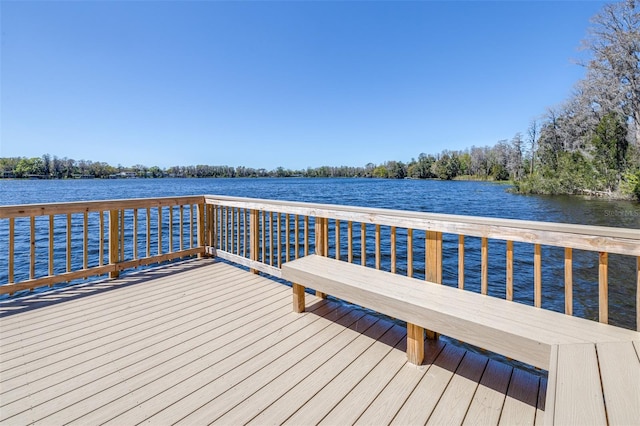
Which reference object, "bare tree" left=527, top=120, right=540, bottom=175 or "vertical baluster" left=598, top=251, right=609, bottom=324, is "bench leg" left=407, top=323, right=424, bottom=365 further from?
"bare tree" left=527, top=120, right=540, bottom=175

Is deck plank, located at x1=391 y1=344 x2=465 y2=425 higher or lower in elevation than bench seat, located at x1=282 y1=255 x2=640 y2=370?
lower

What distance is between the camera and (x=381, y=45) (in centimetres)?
1279

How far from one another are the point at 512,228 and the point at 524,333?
678 mm

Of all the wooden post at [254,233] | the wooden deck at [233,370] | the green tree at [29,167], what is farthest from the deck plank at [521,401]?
the green tree at [29,167]

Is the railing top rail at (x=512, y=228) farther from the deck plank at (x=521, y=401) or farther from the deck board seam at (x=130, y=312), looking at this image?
the deck board seam at (x=130, y=312)

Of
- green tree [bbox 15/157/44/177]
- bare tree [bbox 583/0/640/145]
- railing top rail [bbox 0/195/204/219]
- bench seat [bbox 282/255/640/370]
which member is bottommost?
bench seat [bbox 282/255/640/370]

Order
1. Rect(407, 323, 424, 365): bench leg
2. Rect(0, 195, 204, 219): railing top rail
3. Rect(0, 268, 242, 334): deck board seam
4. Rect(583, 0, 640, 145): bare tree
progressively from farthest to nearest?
1. Rect(583, 0, 640, 145): bare tree
2. Rect(0, 195, 204, 219): railing top rail
3. Rect(0, 268, 242, 334): deck board seam
4. Rect(407, 323, 424, 365): bench leg

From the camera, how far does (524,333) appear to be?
4.86ft

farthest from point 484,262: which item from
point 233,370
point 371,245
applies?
point 371,245

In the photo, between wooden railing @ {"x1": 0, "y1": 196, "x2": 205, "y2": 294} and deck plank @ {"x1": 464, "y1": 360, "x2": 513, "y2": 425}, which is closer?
deck plank @ {"x1": 464, "y1": 360, "x2": 513, "y2": 425}

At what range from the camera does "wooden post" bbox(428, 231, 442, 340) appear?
7.33 feet

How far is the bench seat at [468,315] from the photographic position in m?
1.45

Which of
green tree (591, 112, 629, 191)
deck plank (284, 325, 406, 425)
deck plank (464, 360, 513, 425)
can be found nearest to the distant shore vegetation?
green tree (591, 112, 629, 191)

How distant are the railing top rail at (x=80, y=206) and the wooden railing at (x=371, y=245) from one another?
11mm
